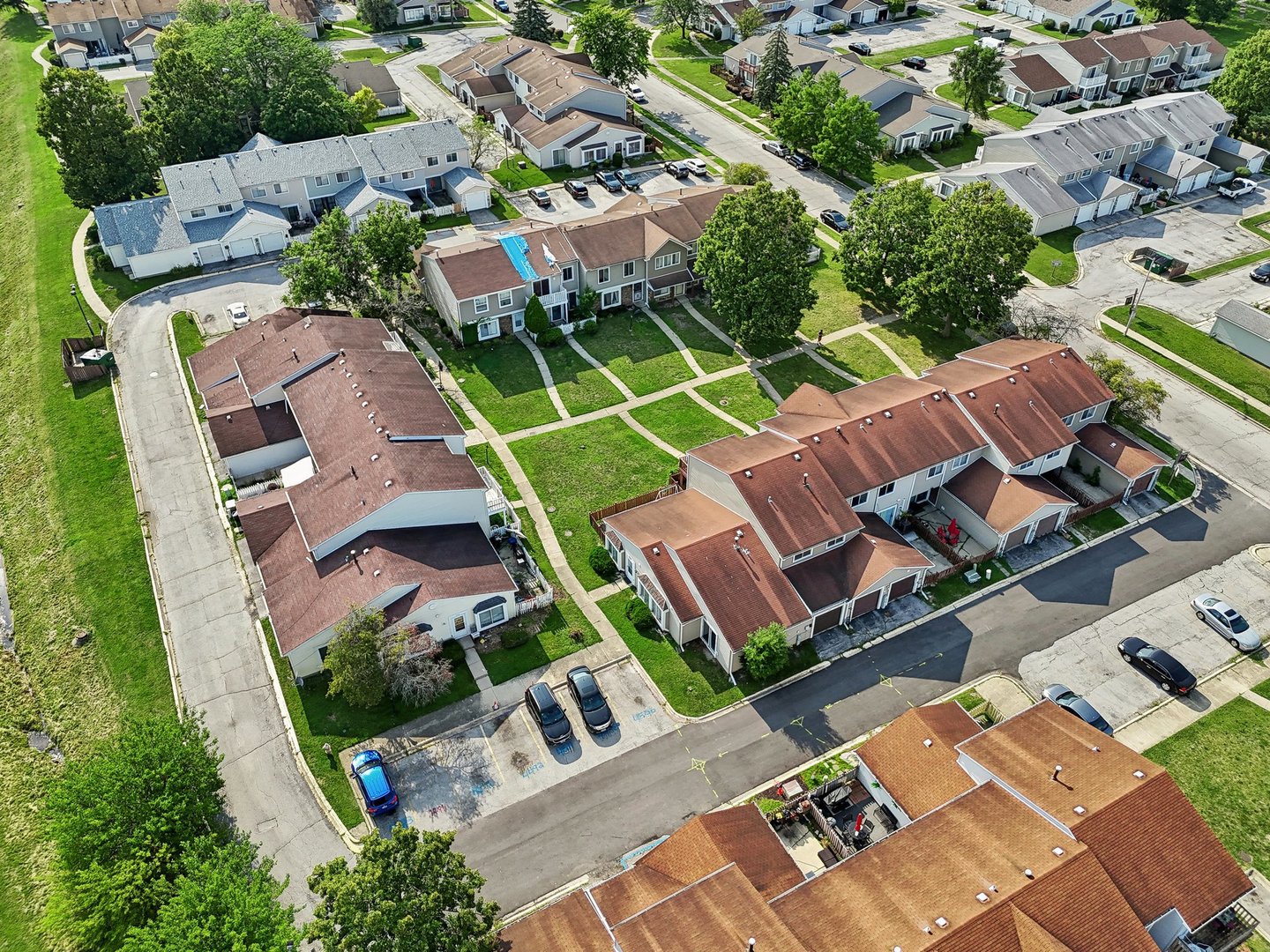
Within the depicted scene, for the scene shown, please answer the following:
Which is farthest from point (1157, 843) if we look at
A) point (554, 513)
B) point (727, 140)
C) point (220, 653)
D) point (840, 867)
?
point (727, 140)

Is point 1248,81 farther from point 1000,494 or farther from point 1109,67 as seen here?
point 1000,494

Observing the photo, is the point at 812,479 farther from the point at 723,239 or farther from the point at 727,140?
the point at 727,140

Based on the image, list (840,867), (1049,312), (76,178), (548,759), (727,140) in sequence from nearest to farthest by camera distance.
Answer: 1. (840,867)
2. (548,759)
3. (1049,312)
4. (76,178)
5. (727,140)

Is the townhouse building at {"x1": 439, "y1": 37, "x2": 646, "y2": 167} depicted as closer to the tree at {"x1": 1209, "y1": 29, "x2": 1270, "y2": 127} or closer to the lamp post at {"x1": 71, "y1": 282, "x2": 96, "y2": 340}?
the lamp post at {"x1": 71, "y1": 282, "x2": 96, "y2": 340}

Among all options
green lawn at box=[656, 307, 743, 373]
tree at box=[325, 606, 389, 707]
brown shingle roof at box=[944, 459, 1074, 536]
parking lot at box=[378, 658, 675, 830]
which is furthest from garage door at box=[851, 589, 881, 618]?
tree at box=[325, 606, 389, 707]

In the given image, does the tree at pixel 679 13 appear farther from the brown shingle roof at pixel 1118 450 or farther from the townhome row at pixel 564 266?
the brown shingle roof at pixel 1118 450

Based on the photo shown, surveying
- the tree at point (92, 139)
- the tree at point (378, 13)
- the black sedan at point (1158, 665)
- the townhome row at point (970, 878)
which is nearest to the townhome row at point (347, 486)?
the townhome row at point (970, 878)
